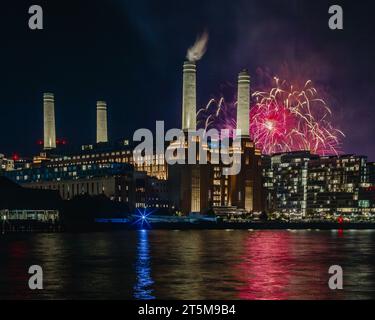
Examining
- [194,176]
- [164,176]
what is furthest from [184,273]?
[164,176]

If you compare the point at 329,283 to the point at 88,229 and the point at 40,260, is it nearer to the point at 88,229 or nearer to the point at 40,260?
the point at 40,260

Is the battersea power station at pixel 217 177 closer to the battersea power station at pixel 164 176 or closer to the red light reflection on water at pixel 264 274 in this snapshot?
the battersea power station at pixel 164 176

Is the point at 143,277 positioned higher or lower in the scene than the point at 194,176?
lower

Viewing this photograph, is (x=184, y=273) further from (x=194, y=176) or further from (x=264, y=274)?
(x=194, y=176)

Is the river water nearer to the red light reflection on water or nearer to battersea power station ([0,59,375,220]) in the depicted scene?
the red light reflection on water

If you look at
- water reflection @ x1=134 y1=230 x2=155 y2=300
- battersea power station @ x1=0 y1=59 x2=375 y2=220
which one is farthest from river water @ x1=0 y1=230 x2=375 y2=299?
battersea power station @ x1=0 y1=59 x2=375 y2=220

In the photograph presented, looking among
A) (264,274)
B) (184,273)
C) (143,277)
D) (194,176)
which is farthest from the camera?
(194,176)
